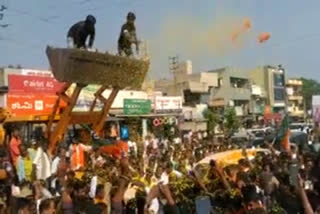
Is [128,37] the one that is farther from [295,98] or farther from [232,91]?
[295,98]

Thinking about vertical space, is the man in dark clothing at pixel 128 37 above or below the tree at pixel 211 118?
above

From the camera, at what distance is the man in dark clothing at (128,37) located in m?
13.6

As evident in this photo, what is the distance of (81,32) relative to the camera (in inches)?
507

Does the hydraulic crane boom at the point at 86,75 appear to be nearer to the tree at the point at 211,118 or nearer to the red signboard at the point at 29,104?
the red signboard at the point at 29,104

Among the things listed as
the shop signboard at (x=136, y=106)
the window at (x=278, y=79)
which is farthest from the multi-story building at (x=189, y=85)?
the shop signboard at (x=136, y=106)

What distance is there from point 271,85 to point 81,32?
61694mm

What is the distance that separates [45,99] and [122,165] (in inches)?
595

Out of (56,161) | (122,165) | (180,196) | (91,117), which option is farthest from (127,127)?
(180,196)

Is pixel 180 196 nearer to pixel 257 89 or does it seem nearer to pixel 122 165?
pixel 122 165

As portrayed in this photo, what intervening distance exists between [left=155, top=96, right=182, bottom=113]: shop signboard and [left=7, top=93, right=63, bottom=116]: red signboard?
930 centimetres

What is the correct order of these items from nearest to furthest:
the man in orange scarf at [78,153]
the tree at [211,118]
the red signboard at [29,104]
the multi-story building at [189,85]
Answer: the man in orange scarf at [78,153] < the red signboard at [29,104] < the tree at [211,118] < the multi-story building at [189,85]

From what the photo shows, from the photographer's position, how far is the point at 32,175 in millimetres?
11227

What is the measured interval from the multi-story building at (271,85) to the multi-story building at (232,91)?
4.77 metres

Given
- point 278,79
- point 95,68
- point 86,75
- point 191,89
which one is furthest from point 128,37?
point 278,79
